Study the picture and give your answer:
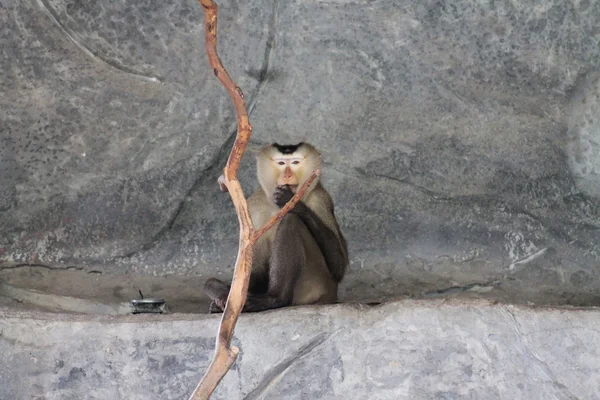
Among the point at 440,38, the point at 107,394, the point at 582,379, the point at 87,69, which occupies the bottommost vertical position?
the point at 107,394

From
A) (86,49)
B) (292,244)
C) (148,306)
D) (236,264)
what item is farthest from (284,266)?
(86,49)

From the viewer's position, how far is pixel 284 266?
13.1 feet

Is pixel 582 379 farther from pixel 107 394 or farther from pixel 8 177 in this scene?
pixel 8 177

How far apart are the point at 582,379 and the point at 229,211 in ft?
6.25

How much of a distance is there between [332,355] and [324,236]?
25.6 inches

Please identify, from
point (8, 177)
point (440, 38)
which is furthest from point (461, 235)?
point (8, 177)

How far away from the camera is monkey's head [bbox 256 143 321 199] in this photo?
426 cm

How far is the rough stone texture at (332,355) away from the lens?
3.60 metres

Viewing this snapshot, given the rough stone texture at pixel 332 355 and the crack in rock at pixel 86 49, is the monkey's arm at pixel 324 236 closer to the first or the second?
the rough stone texture at pixel 332 355

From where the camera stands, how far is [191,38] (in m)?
4.61

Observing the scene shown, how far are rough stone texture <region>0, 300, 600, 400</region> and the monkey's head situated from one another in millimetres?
710

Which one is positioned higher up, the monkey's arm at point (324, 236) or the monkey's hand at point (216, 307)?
the monkey's arm at point (324, 236)

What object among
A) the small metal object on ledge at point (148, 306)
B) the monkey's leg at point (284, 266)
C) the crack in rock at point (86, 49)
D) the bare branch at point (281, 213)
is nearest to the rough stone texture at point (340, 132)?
the crack in rock at point (86, 49)

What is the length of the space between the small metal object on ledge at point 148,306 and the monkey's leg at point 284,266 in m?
0.42
